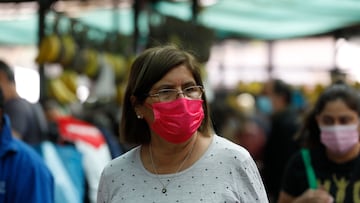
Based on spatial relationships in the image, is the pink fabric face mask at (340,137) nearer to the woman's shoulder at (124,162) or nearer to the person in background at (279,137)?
the woman's shoulder at (124,162)

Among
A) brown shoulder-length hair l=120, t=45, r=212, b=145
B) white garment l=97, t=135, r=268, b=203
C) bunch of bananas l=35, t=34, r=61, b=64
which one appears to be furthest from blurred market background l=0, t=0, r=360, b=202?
white garment l=97, t=135, r=268, b=203

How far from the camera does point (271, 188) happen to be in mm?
7691

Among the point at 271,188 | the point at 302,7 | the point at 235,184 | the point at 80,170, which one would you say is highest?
the point at 302,7

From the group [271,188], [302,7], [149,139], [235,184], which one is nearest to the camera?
[235,184]

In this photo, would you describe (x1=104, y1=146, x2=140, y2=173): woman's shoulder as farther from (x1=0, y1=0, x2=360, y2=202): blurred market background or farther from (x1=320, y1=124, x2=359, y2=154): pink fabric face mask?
(x1=320, y1=124, x2=359, y2=154): pink fabric face mask

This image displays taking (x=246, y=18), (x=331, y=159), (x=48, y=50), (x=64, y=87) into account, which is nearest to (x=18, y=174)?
(x=331, y=159)

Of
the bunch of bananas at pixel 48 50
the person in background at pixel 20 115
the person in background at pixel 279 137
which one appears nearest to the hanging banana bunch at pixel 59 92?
the bunch of bananas at pixel 48 50

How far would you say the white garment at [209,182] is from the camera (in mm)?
2684

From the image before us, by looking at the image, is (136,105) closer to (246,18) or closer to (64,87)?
(64,87)

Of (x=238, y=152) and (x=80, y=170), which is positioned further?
(x=80, y=170)

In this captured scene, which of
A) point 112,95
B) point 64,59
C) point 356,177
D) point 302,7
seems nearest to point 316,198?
point 356,177

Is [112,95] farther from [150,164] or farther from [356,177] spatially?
[150,164]

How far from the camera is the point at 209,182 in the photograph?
2.70m

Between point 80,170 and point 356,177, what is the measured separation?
201cm
